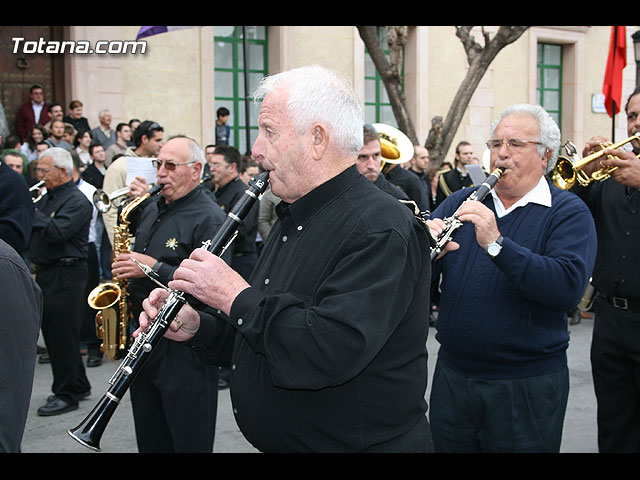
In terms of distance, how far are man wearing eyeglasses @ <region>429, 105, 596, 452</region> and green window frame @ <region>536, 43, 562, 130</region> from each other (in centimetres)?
1700

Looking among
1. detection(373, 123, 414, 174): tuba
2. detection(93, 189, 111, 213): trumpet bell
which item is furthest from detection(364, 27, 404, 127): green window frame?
detection(93, 189, 111, 213): trumpet bell

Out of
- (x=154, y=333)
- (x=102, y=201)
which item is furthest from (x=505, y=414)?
(x=102, y=201)

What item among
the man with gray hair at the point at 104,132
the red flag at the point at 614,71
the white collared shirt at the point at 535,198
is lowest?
the white collared shirt at the point at 535,198

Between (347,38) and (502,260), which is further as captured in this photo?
(347,38)

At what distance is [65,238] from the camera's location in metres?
5.40

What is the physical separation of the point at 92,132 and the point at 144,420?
8.33 m

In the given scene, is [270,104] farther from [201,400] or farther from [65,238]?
[65,238]

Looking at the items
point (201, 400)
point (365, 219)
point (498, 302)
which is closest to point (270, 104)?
point (365, 219)

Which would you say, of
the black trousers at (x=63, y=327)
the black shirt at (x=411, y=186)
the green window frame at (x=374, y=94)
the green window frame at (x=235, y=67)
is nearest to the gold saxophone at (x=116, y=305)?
the black trousers at (x=63, y=327)

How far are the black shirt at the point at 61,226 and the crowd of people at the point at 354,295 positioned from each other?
23 millimetres

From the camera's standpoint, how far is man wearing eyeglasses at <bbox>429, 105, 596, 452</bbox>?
2.82m

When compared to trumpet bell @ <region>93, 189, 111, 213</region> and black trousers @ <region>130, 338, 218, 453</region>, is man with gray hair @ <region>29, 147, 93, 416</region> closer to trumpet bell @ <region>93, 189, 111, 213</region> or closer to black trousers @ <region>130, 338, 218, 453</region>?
trumpet bell @ <region>93, 189, 111, 213</region>

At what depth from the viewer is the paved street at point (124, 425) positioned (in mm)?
4660

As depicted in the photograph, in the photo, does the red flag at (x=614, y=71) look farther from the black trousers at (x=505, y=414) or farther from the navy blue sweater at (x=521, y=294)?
the black trousers at (x=505, y=414)
